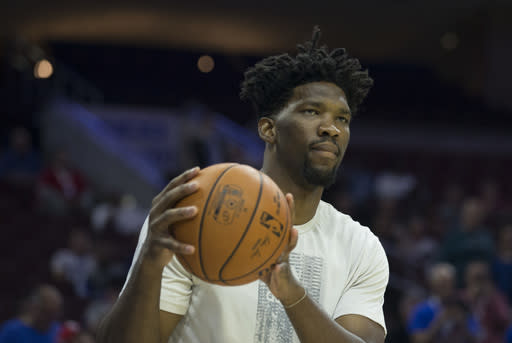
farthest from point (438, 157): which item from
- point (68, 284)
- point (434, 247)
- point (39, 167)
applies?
point (68, 284)

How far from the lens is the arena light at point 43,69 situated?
580 inches

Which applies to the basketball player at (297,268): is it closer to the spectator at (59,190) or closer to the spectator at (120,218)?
the spectator at (120,218)

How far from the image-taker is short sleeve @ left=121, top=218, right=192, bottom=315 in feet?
7.65

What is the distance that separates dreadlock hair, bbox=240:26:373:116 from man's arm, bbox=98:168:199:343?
68cm

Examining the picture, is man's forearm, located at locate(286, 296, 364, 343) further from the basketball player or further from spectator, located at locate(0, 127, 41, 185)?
spectator, located at locate(0, 127, 41, 185)

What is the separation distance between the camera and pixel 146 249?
6.67 feet

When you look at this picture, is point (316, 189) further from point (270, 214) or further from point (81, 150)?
point (81, 150)

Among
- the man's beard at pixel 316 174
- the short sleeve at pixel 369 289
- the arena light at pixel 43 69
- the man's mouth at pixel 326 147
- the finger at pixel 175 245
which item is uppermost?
the man's mouth at pixel 326 147

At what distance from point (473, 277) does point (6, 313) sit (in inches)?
187

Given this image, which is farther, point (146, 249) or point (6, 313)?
point (6, 313)

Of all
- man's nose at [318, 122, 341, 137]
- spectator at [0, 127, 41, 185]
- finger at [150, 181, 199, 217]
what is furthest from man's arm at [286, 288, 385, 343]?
spectator at [0, 127, 41, 185]

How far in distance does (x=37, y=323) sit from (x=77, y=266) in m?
2.27

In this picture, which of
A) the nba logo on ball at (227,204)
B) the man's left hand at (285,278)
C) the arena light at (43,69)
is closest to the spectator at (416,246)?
the man's left hand at (285,278)

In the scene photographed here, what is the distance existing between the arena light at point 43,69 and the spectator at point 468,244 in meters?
9.88
